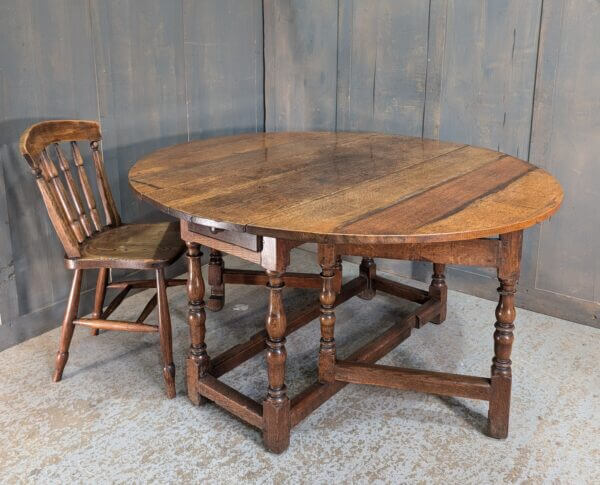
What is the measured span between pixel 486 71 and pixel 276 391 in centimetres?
185

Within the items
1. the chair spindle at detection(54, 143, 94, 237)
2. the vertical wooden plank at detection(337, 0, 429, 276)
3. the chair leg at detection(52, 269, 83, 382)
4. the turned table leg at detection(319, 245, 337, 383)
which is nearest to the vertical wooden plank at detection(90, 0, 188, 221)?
the chair spindle at detection(54, 143, 94, 237)

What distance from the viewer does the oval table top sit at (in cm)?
169

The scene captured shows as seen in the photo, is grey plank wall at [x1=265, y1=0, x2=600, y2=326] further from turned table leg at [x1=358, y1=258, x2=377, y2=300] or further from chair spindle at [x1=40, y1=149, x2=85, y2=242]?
chair spindle at [x1=40, y1=149, x2=85, y2=242]

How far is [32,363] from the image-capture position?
2.58m

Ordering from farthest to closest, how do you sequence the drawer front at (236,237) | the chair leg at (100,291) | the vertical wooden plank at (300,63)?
the vertical wooden plank at (300,63) < the chair leg at (100,291) < the drawer front at (236,237)

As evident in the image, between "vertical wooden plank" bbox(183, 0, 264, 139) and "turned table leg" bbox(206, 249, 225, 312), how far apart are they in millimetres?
763

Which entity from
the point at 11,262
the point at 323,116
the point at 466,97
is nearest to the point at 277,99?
the point at 323,116

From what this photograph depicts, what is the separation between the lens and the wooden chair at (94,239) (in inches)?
91.1

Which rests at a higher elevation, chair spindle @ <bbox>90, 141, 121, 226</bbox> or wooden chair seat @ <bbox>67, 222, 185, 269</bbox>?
chair spindle @ <bbox>90, 141, 121, 226</bbox>

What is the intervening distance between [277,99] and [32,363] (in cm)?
201

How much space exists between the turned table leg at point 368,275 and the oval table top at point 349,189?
0.61 m

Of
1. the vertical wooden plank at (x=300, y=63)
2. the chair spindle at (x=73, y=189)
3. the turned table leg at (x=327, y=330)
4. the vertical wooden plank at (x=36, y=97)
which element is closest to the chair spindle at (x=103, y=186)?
the chair spindle at (x=73, y=189)

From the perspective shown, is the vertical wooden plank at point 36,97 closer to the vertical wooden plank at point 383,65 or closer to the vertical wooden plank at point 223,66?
the vertical wooden plank at point 223,66

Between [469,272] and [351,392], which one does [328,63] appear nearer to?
[469,272]
